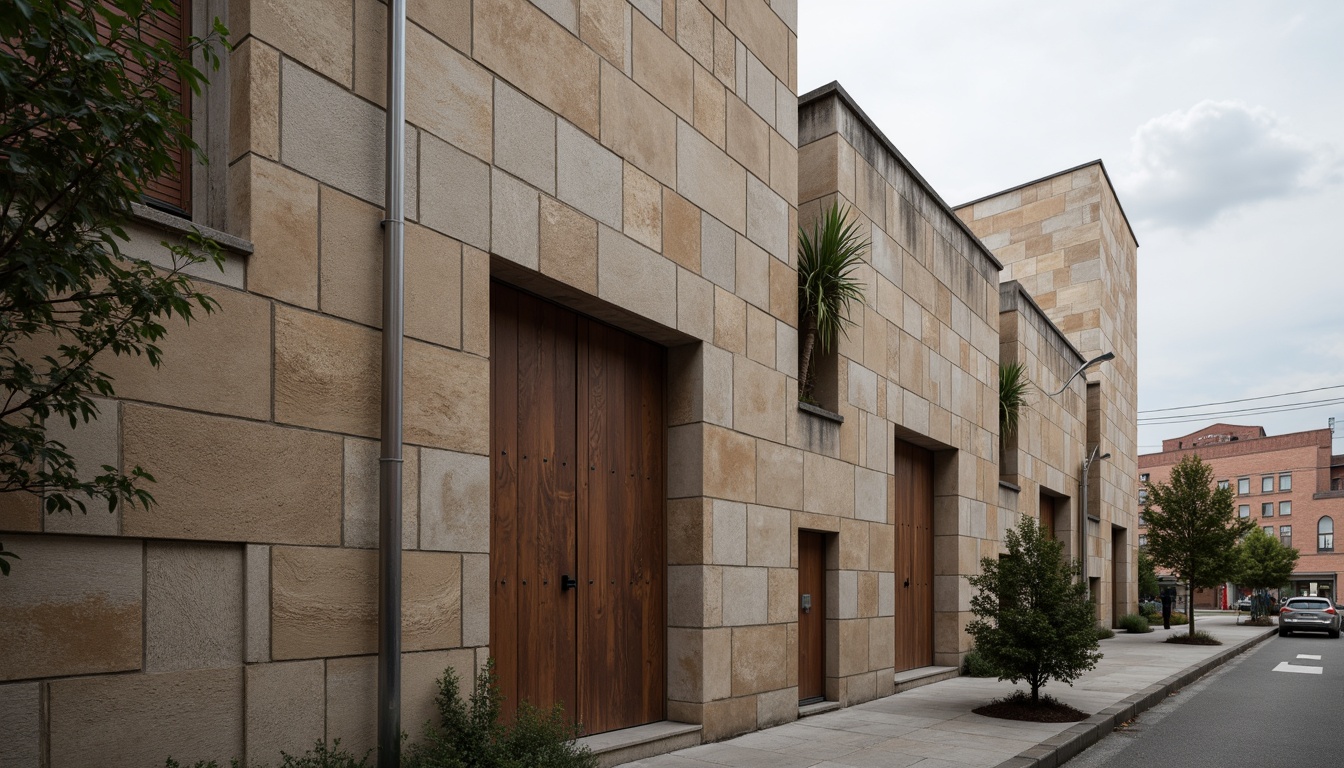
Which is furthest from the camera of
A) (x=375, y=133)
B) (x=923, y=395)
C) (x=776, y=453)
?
(x=923, y=395)

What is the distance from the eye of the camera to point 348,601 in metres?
5.46

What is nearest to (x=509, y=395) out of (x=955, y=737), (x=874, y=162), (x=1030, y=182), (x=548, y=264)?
(x=548, y=264)

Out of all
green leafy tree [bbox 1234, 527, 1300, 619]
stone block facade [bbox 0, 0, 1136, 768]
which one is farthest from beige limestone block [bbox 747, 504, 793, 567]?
green leafy tree [bbox 1234, 527, 1300, 619]

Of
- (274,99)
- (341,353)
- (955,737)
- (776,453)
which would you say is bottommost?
(955,737)

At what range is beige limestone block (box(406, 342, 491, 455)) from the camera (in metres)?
6.02

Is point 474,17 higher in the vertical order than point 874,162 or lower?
lower

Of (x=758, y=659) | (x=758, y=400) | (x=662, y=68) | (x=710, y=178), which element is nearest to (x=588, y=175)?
(x=662, y=68)

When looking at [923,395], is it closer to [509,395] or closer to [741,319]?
[741,319]

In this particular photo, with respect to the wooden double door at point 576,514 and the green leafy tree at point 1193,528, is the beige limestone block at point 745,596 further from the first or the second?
the green leafy tree at point 1193,528

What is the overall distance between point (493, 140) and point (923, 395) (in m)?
9.43

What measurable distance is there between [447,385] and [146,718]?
2.63 metres

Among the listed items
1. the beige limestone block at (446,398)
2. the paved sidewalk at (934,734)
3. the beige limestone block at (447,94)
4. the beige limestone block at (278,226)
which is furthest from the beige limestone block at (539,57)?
the paved sidewalk at (934,734)

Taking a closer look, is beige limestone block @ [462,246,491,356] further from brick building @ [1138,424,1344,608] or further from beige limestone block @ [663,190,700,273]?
brick building @ [1138,424,1344,608]

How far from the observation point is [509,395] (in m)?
7.34
